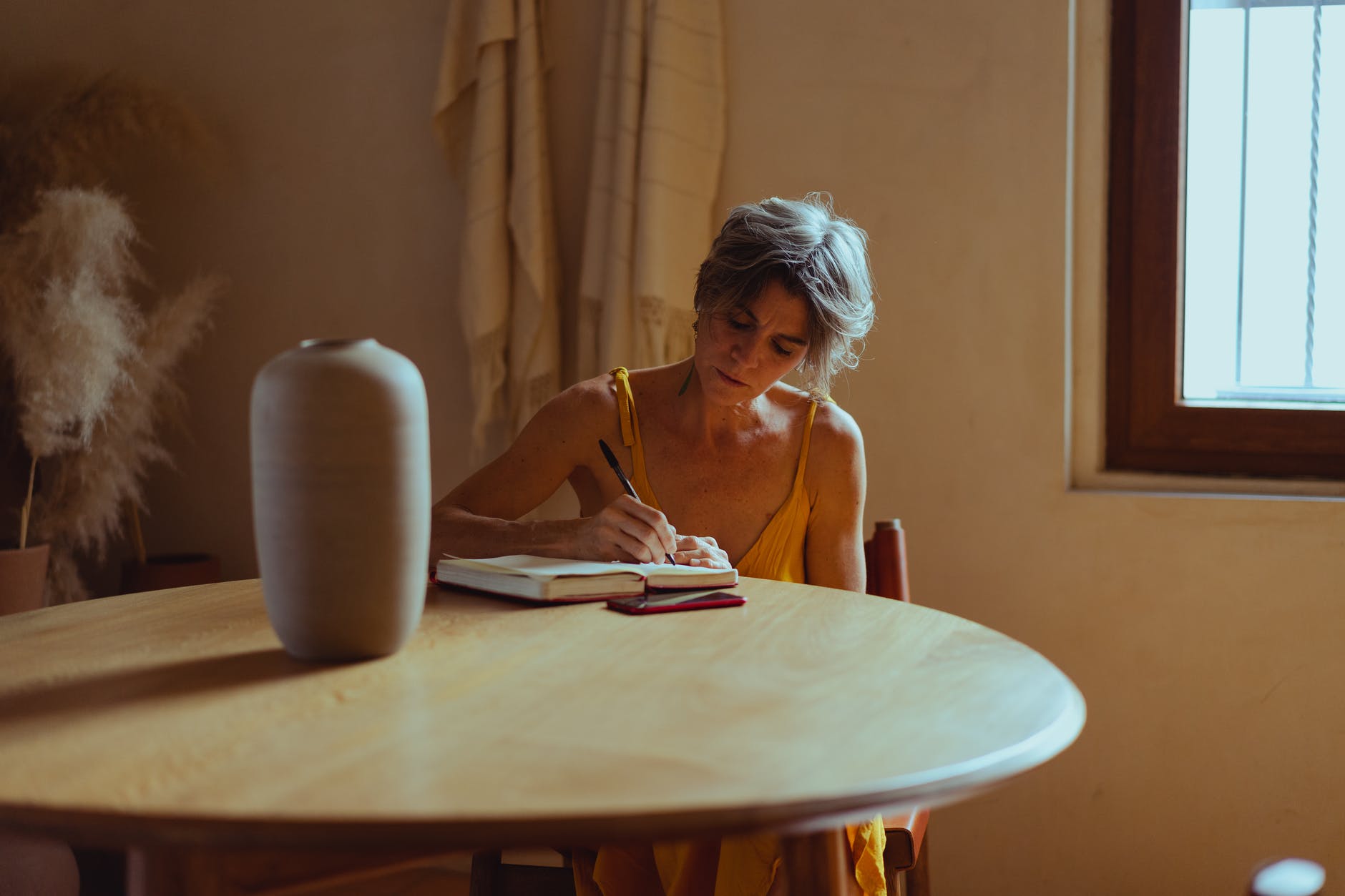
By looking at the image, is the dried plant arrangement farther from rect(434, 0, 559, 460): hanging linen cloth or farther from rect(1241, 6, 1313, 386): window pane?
rect(1241, 6, 1313, 386): window pane

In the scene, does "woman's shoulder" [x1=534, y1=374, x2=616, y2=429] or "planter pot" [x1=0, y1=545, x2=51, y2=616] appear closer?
"woman's shoulder" [x1=534, y1=374, x2=616, y2=429]

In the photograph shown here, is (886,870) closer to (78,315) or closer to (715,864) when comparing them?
(715,864)

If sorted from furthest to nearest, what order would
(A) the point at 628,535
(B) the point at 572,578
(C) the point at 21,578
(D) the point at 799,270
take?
1. (C) the point at 21,578
2. (D) the point at 799,270
3. (A) the point at 628,535
4. (B) the point at 572,578

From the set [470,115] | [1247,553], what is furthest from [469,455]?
[1247,553]

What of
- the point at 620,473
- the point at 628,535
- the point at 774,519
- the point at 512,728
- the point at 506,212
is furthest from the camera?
the point at 506,212

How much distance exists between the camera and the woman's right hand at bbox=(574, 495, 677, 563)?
54.7 inches

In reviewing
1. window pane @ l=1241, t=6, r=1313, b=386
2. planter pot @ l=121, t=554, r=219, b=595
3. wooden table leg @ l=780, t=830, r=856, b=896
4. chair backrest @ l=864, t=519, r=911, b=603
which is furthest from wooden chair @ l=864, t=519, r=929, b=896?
planter pot @ l=121, t=554, r=219, b=595

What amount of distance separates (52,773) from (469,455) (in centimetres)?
193

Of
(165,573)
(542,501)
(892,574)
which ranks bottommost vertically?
(165,573)

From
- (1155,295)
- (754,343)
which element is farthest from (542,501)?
(1155,295)

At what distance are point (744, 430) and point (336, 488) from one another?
3.41 feet

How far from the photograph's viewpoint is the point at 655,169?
91.5 inches

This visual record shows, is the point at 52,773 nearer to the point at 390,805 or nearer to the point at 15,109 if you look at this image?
the point at 390,805

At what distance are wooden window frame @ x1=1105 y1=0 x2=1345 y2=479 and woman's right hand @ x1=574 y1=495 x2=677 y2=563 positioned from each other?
3.99ft
